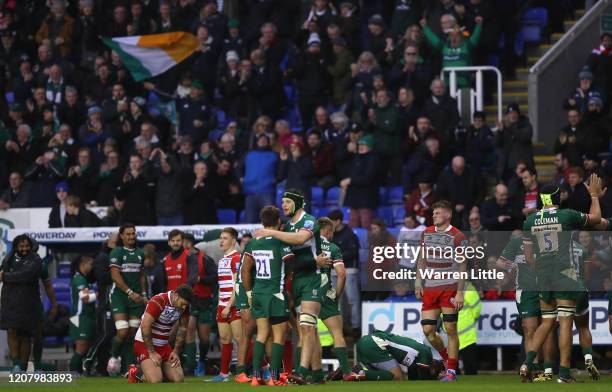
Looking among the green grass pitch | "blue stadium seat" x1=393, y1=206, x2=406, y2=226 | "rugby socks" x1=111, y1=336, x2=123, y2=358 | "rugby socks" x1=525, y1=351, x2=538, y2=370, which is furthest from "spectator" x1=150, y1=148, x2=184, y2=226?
"rugby socks" x1=525, y1=351, x2=538, y2=370

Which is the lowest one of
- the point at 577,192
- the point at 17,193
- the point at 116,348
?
the point at 116,348

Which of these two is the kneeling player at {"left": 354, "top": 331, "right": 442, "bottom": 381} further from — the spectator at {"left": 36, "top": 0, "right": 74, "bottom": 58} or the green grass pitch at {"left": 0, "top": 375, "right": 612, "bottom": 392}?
the spectator at {"left": 36, "top": 0, "right": 74, "bottom": 58}

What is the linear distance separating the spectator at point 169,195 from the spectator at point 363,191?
3.05 m

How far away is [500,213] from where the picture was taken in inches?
877

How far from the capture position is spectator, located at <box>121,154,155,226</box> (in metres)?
25.3

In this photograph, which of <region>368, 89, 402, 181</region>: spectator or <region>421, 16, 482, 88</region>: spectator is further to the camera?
<region>421, 16, 482, 88</region>: spectator

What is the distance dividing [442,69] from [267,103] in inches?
144

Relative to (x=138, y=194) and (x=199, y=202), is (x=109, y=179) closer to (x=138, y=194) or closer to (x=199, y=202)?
(x=138, y=194)

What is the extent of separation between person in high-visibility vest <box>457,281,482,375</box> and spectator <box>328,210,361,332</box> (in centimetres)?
200

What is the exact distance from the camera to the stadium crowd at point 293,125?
23.3 metres

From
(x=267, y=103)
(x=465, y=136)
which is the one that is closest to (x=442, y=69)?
(x=465, y=136)

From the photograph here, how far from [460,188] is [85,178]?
7.41 metres

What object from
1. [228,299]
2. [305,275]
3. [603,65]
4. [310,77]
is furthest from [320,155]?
[305,275]

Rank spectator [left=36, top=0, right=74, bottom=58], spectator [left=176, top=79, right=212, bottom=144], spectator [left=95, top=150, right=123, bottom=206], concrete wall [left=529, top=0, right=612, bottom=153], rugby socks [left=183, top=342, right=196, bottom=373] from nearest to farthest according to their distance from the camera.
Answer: rugby socks [left=183, top=342, right=196, bottom=373], concrete wall [left=529, top=0, right=612, bottom=153], spectator [left=95, top=150, right=123, bottom=206], spectator [left=176, top=79, right=212, bottom=144], spectator [left=36, top=0, right=74, bottom=58]
